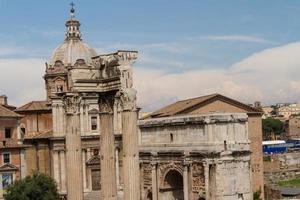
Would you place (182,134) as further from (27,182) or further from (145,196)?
(27,182)

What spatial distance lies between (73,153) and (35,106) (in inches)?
1052

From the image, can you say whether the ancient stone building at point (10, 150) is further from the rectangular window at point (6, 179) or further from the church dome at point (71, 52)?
the church dome at point (71, 52)

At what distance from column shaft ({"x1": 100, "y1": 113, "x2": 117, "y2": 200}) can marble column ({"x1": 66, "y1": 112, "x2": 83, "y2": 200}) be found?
91 cm

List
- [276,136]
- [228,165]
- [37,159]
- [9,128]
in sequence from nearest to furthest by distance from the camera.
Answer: [228,165] → [9,128] → [37,159] → [276,136]

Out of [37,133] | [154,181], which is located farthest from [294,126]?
[37,133]

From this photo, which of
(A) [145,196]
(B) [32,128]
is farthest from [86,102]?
(A) [145,196]

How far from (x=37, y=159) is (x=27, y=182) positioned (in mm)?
8545

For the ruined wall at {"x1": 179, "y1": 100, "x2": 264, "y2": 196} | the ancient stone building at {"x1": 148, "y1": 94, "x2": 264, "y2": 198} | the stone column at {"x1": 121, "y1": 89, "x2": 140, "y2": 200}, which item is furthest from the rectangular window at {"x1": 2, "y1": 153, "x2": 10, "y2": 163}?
the stone column at {"x1": 121, "y1": 89, "x2": 140, "y2": 200}

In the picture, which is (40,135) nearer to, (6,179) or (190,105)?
(6,179)

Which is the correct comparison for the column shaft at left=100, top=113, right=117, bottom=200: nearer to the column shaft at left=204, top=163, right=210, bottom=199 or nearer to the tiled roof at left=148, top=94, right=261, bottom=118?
the column shaft at left=204, top=163, right=210, bottom=199

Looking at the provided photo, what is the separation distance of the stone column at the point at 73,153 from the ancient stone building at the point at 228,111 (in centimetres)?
2641

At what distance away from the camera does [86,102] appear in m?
44.3

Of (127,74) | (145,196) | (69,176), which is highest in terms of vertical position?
(127,74)

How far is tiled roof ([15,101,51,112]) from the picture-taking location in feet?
154
